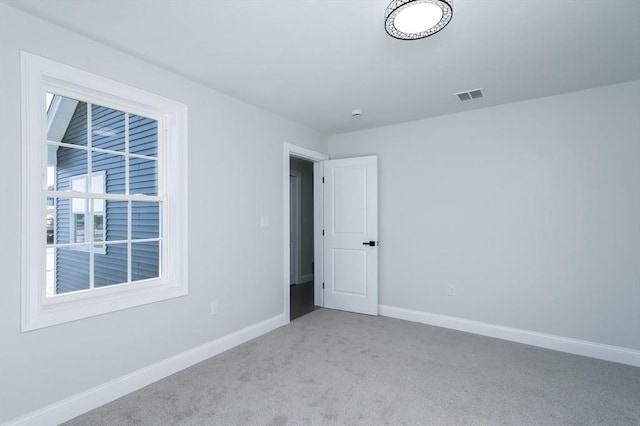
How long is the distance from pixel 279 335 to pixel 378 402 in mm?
Result: 1554

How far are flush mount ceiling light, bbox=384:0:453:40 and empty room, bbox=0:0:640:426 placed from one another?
0.6 inches

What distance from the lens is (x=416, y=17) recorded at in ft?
5.83

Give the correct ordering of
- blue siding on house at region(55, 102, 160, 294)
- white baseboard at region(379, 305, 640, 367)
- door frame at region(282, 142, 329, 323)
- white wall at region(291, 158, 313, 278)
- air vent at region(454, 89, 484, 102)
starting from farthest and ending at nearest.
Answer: white wall at region(291, 158, 313, 278) → door frame at region(282, 142, 329, 323) → air vent at region(454, 89, 484, 102) → white baseboard at region(379, 305, 640, 367) → blue siding on house at region(55, 102, 160, 294)

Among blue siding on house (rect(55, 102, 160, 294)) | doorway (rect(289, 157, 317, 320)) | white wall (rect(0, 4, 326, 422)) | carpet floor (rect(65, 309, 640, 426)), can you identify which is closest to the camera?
white wall (rect(0, 4, 326, 422))

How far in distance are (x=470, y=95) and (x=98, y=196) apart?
3478 millimetres

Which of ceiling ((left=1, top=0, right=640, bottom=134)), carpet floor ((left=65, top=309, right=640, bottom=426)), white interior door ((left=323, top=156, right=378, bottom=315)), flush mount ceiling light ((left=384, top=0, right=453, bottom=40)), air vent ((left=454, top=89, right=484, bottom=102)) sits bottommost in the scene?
carpet floor ((left=65, top=309, right=640, bottom=426))

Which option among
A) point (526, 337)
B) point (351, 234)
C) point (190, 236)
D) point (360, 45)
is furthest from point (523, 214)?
point (190, 236)

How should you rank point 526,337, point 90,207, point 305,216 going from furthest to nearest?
point 305,216
point 526,337
point 90,207

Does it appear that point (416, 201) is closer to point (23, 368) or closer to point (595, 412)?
point (595, 412)

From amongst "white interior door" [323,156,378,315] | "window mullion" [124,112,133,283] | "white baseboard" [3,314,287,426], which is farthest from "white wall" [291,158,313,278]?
"window mullion" [124,112,133,283]

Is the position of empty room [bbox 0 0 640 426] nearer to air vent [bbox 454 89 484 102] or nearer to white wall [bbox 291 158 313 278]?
air vent [bbox 454 89 484 102]

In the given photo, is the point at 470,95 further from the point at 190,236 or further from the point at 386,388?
the point at 190,236

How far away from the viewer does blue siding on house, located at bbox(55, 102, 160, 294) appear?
246 cm

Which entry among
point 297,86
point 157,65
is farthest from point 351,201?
point 157,65
